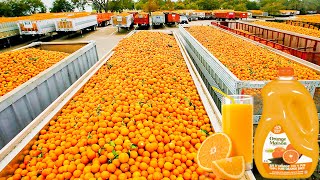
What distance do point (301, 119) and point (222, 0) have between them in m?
56.7

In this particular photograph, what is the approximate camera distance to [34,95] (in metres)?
4.41

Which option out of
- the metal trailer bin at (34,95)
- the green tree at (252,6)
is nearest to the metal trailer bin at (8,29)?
the metal trailer bin at (34,95)

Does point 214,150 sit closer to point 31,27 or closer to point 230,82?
point 230,82

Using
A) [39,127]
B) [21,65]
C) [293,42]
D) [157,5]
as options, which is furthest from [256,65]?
[157,5]

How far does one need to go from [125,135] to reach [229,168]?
4.42ft

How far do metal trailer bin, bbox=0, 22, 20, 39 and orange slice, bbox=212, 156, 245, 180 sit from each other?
1679 centimetres

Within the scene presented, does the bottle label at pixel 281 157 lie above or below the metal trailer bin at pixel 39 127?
above

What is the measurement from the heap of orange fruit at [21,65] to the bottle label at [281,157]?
442 cm

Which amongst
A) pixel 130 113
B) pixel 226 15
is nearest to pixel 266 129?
pixel 130 113

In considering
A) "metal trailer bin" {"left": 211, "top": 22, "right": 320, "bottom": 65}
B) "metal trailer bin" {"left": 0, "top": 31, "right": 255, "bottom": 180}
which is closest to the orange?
"metal trailer bin" {"left": 0, "top": 31, "right": 255, "bottom": 180}

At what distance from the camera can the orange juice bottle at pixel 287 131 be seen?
1818 mm

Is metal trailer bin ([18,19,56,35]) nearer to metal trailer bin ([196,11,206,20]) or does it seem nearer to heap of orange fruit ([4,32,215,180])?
heap of orange fruit ([4,32,215,180])

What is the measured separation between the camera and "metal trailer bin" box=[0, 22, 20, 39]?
1497 cm

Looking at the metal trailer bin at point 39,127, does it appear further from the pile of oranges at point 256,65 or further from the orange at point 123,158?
the orange at point 123,158
